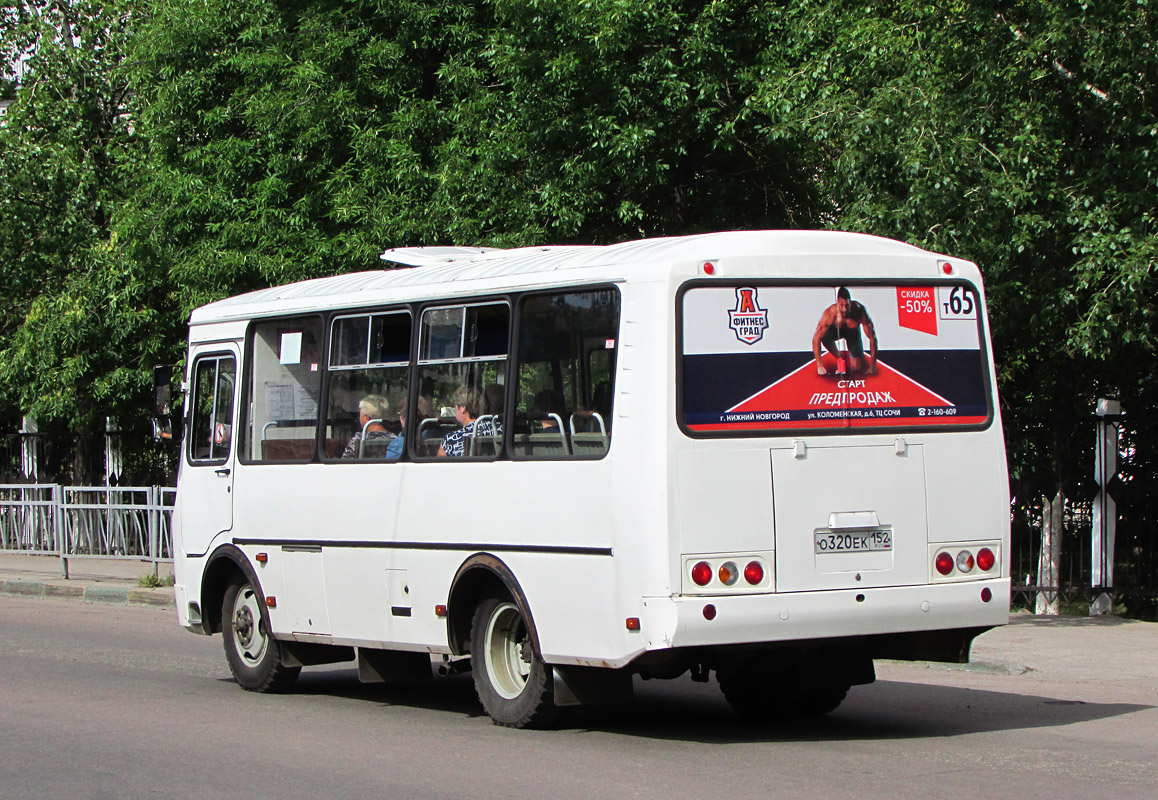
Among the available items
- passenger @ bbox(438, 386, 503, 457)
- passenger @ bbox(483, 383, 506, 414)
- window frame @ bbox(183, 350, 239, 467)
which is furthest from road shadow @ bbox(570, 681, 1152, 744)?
window frame @ bbox(183, 350, 239, 467)

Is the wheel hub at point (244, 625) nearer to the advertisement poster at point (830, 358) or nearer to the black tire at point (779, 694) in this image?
the black tire at point (779, 694)

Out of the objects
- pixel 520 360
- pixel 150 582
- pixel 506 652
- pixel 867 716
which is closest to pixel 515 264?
pixel 520 360

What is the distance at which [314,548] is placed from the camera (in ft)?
35.2

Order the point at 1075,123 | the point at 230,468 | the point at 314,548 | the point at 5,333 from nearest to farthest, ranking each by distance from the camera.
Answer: the point at 314,548, the point at 230,468, the point at 1075,123, the point at 5,333

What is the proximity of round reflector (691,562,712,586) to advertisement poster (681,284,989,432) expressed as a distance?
0.72 m

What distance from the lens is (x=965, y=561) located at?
8820mm

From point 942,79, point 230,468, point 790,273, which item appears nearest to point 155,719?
point 230,468

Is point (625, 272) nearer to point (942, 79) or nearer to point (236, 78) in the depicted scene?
point (942, 79)

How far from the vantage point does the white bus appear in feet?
27.0

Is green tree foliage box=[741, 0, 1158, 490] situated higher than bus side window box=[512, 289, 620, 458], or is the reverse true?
green tree foliage box=[741, 0, 1158, 490]

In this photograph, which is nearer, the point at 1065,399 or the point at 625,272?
the point at 625,272

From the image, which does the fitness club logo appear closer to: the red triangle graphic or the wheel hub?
the red triangle graphic

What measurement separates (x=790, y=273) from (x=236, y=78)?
1482 centimetres

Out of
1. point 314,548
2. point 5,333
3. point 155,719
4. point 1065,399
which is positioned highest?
point 5,333
